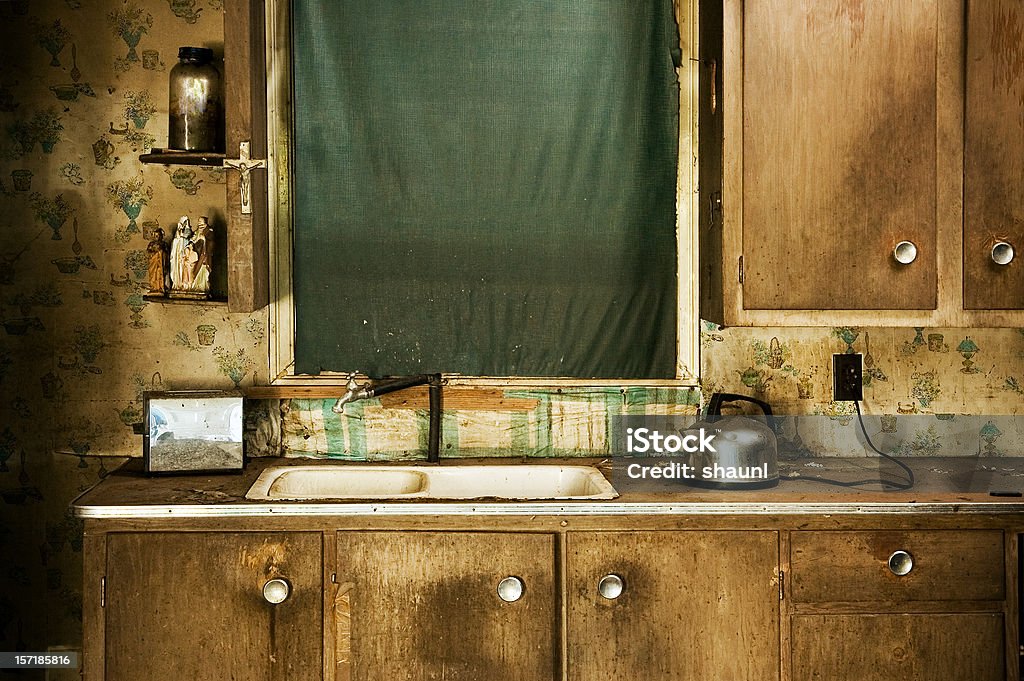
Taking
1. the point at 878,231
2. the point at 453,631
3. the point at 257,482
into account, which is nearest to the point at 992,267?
the point at 878,231

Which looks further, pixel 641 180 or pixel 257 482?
pixel 641 180

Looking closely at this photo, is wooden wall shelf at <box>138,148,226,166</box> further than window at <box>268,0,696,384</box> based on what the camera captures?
No

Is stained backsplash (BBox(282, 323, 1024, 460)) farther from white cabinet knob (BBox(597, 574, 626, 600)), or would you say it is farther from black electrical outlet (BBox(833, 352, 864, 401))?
white cabinet knob (BBox(597, 574, 626, 600))

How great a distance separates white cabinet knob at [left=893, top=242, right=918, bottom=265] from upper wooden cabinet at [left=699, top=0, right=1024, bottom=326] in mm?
10

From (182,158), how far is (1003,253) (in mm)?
2016

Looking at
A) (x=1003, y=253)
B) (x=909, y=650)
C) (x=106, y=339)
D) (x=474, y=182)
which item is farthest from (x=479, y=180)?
(x=909, y=650)

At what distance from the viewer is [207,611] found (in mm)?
1871

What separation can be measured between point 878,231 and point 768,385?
0.55 m

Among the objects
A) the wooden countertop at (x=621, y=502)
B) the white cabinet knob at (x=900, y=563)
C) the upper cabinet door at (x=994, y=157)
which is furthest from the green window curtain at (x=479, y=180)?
the white cabinet knob at (x=900, y=563)

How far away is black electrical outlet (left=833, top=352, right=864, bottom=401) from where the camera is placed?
2.42 metres

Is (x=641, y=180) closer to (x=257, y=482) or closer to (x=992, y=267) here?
(x=992, y=267)

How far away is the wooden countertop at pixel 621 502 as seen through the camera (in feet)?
6.15

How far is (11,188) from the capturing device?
2336 millimetres

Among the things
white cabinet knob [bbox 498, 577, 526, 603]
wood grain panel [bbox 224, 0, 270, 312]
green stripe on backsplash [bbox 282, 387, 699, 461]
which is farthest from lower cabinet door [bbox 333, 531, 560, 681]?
wood grain panel [bbox 224, 0, 270, 312]
